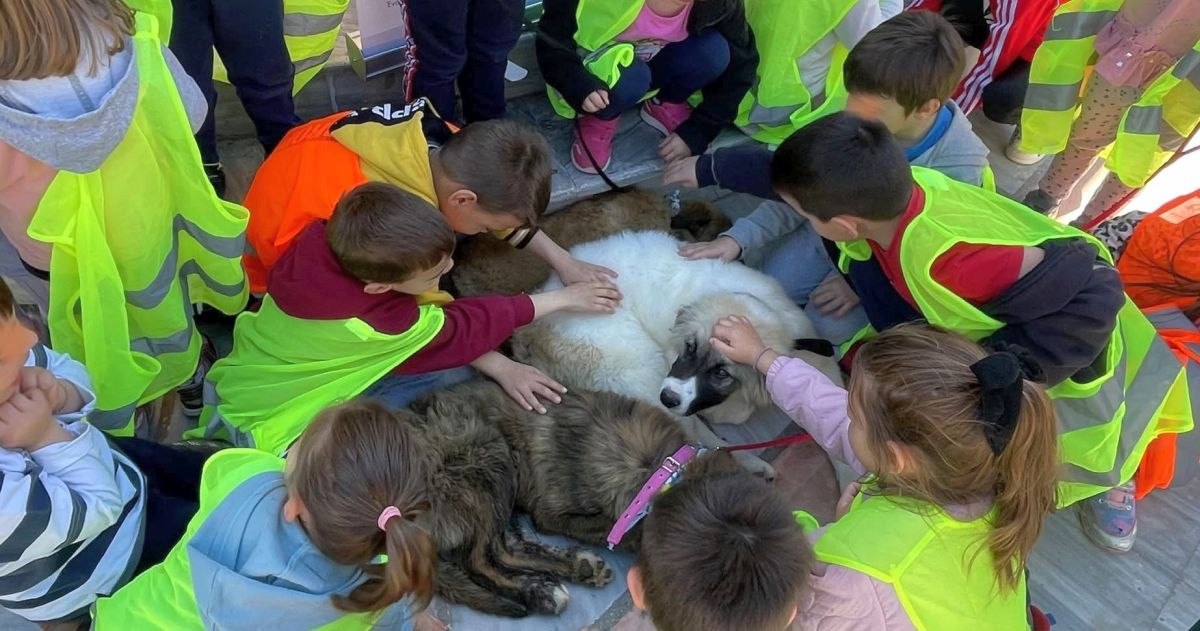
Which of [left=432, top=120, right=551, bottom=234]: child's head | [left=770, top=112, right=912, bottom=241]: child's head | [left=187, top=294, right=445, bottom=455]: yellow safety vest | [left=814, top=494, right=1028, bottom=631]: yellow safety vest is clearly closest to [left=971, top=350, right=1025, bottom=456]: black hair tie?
[left=814, top=494, right=1028, bottom=631]: yellow safety vest

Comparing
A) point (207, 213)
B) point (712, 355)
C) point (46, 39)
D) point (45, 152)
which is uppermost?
point (46, 39)

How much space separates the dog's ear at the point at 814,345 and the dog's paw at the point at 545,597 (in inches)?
51.1

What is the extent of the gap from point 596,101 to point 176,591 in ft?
8.49

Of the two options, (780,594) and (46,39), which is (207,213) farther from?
(780,594)

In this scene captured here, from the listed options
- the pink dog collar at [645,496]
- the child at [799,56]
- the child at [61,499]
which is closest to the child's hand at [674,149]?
the child at [799,56]

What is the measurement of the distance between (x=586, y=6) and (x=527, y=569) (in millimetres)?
2344

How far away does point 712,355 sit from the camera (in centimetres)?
301

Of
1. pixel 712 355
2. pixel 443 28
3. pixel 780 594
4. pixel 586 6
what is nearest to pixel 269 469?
pixel 780 594

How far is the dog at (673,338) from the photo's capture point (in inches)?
120

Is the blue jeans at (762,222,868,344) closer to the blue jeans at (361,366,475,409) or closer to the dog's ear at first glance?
the dog's ear

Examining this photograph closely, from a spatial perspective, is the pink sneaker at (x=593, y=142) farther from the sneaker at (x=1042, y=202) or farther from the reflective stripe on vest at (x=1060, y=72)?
the sneaker at (x=1042, y=202)

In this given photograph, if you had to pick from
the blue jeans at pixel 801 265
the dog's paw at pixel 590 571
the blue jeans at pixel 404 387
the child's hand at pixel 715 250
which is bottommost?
the dog's paw at pixel 590 571

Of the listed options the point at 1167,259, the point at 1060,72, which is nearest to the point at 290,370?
the point at 1167,259

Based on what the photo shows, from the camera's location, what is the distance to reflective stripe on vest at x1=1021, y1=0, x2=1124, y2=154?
3.75 metres
